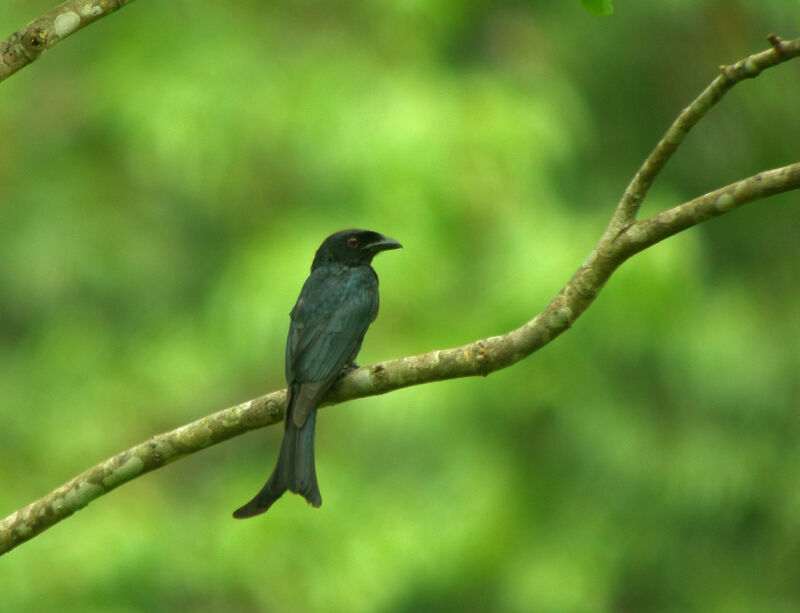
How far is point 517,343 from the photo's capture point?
11.3ft

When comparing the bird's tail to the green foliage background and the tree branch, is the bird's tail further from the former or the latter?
the green foliage background

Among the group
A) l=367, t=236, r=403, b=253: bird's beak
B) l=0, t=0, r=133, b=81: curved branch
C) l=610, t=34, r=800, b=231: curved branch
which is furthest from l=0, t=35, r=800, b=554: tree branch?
l=367, t=236, r=403, b=253: bird's beak

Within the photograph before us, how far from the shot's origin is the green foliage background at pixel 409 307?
7.62m

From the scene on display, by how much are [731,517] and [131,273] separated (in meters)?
4.88

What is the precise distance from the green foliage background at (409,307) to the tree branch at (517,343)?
3.39 metres

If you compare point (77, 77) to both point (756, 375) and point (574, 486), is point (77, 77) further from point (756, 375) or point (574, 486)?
point (756, 375)

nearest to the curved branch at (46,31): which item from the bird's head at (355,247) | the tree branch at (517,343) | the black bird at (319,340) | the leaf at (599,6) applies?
the tree branch at (517,343)

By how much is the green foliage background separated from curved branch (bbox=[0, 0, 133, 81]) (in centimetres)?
393

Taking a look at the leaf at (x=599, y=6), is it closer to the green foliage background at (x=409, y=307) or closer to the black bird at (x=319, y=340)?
the black bird at (x=319, y=340)

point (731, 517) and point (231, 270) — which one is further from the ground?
point (231, 270)

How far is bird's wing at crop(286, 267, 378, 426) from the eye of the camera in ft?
14.1

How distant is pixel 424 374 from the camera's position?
3523mm

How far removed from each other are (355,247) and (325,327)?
74 cm

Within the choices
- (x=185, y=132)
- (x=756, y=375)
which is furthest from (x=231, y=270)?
(x=756, y=375)
